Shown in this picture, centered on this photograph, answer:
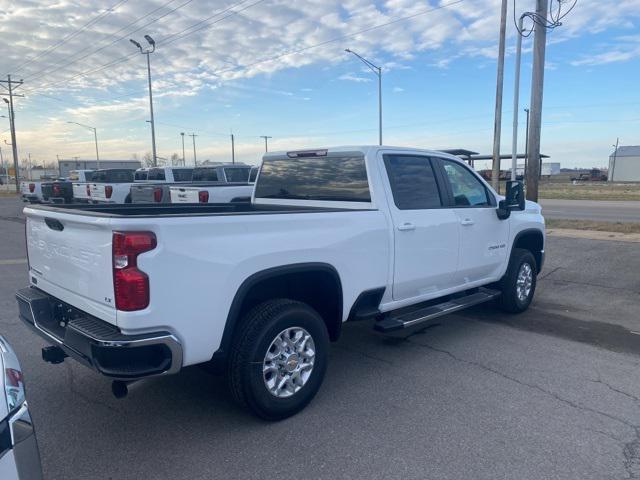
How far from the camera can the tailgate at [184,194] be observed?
11.6 meters

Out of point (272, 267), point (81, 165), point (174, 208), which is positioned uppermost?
point (81, 165)

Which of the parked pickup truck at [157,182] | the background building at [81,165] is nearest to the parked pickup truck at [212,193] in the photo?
the parked pickup truck at [157,182]

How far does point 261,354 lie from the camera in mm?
3508

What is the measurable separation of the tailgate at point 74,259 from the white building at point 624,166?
299ft

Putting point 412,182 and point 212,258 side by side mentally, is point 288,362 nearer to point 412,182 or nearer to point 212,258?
point 212,258

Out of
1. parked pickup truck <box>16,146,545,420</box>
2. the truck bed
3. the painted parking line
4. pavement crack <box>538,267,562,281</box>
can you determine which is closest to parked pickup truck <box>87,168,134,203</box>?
the painted parking line

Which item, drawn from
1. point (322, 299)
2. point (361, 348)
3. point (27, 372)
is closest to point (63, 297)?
point (27, 372)

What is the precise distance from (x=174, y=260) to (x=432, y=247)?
2694mm

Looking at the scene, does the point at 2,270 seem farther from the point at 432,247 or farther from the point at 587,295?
the point at 587,295

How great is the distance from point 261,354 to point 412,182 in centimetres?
233

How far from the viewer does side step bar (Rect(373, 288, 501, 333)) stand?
4.52m

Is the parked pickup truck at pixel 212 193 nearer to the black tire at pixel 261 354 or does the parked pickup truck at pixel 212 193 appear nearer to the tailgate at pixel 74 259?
the tailgate at pixel 74 259

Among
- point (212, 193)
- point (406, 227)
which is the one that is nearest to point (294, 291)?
point (406, 227)

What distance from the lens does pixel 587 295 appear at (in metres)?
7.41
